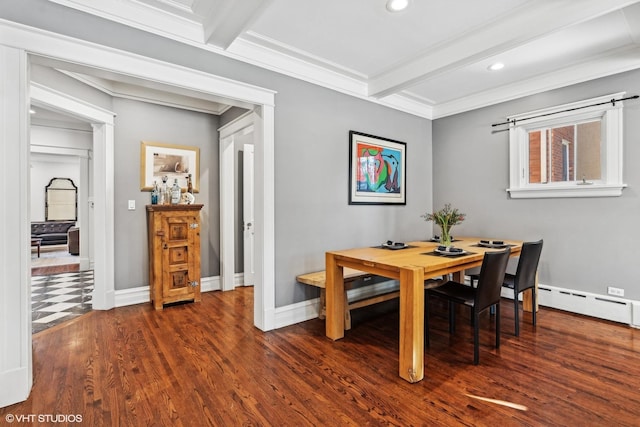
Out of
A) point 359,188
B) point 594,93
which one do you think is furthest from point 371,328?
point 594,93

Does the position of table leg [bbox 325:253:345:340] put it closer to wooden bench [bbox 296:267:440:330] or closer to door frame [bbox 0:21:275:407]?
wooden bench [bbox 296:267:440:330]

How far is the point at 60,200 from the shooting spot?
993cm

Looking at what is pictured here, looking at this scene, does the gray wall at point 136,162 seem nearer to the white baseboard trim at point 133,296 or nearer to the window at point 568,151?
the white baseboard trim at point 133,296

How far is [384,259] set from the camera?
2482 mm

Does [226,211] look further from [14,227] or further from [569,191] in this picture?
[569,191]

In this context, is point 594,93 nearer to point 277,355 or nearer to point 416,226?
point 416,226

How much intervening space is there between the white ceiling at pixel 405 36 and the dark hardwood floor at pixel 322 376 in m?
2.46

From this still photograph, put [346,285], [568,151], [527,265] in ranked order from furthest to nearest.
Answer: [568,151] → [346,285] → [527,265]

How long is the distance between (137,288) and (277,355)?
7.52 feet

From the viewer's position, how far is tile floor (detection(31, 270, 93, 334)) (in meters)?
3.32

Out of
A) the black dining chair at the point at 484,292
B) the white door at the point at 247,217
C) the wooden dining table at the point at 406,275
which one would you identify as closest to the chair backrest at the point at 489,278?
the black dining chair at the point at 484,292

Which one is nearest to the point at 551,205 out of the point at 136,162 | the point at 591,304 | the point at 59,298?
the point at 591,304

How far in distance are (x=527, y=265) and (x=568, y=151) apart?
156 centimetres

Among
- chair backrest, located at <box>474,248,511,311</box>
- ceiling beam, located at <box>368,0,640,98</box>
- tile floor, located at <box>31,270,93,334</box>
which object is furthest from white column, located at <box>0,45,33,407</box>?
A: ceiling beam, located at <box>368,0,640,98</box>
